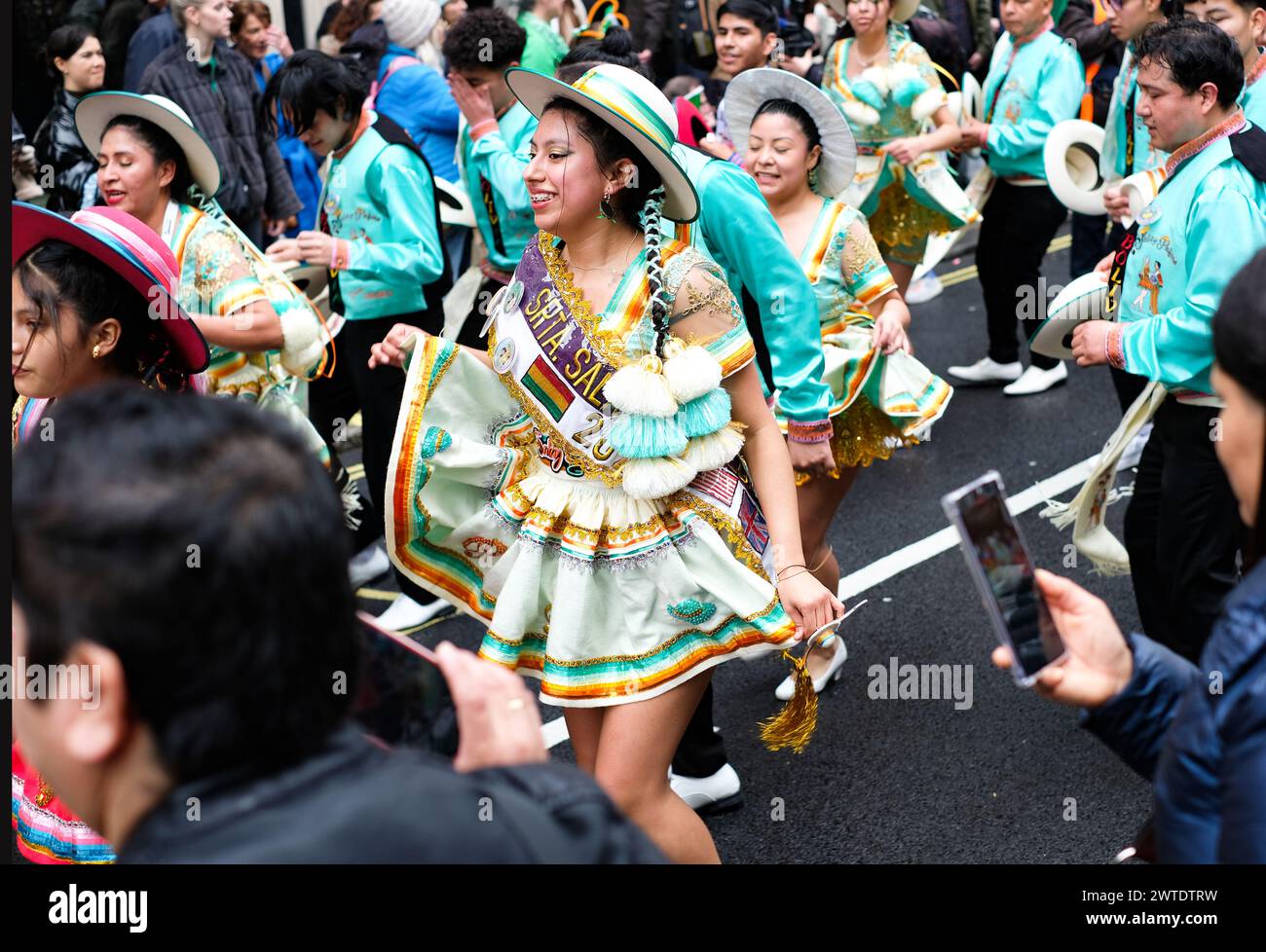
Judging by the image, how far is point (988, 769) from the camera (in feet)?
14.1

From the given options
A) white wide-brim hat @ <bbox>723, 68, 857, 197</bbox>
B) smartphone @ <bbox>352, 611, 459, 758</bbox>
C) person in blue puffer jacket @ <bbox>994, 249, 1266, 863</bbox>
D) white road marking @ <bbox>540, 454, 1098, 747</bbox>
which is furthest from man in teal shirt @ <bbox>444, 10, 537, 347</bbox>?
person in blue puffer jacket @ <bbox>994, 249, 1266, 863</bbox>

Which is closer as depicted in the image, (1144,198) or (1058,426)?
(1144,198)

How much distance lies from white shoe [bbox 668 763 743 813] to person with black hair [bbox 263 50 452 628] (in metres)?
1.59

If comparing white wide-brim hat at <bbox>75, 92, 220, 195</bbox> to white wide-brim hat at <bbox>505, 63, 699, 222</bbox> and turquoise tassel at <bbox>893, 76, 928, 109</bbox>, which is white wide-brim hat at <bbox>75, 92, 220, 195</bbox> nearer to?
white wide-brim hat at <bbox>505, 63, 699, 222</bbox>

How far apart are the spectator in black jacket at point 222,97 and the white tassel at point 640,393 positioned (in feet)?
16.4

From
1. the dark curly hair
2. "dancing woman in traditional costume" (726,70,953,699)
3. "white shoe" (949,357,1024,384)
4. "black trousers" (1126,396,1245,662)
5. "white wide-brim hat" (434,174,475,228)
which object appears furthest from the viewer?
"white shoe" (949,357,1024,384)

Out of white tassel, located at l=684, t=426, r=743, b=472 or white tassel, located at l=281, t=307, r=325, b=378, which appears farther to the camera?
white tassel, located at l=281, t=307, r=325, b=378

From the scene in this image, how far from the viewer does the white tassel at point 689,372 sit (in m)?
3.09

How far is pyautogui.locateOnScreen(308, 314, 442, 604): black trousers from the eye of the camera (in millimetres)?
5512

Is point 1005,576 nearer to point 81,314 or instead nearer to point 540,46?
point 81,314

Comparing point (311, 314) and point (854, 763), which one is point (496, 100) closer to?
point (311, 314)

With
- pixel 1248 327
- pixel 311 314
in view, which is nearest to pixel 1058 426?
pixel 311 314

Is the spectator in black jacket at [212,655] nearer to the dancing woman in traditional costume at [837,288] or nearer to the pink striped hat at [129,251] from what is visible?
the pink striped hat at [129,251]

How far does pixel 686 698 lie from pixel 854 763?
53.6 inches
